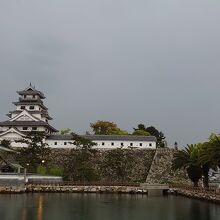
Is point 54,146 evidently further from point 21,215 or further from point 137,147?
point 21,215

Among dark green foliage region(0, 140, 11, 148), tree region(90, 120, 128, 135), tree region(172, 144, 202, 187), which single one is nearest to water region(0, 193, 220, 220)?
tree region(172, 144, 202, 187)

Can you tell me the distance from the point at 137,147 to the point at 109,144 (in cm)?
510

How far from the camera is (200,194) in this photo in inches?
1785

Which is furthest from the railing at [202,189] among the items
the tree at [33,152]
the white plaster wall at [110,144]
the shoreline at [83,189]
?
the tree at [33,152]

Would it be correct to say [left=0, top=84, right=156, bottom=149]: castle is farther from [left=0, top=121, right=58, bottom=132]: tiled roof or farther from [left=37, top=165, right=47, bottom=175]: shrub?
[left=37, top=165, right=47, bottom=175]: shrub

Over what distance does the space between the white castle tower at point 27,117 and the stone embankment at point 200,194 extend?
30.3m

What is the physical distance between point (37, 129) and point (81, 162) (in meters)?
16.9

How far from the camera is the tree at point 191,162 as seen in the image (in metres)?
51.6

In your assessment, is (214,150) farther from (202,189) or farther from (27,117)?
(27,117)

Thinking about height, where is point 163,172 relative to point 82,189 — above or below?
above

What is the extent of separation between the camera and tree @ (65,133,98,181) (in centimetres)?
5956

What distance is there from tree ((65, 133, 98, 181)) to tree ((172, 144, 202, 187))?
13.2 meters

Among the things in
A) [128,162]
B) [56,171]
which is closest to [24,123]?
[56,171]

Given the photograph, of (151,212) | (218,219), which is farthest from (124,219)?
(218,219)
